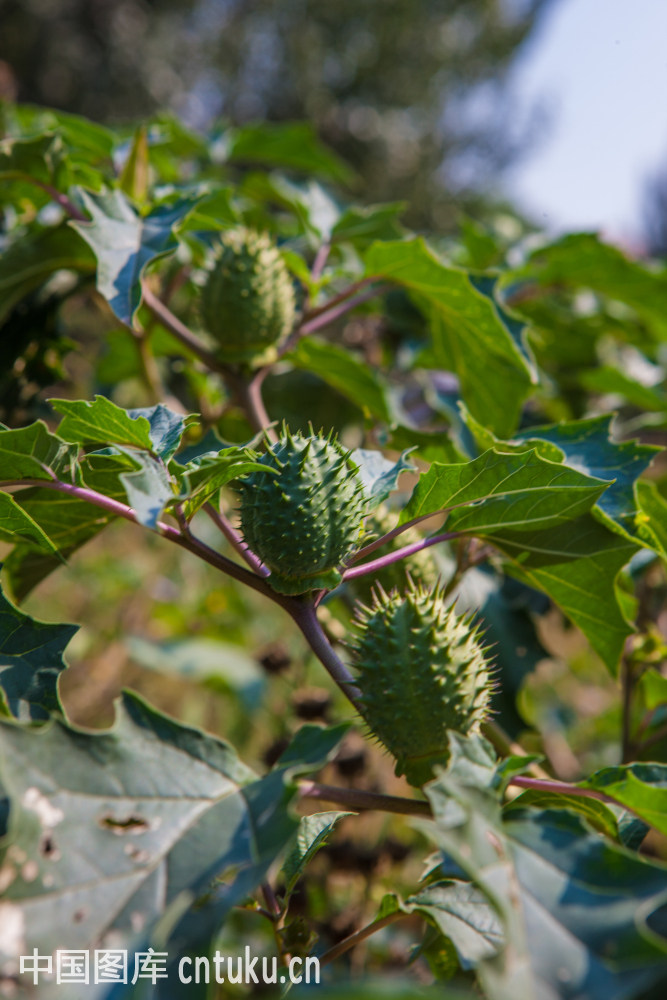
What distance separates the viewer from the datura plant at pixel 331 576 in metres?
0.74

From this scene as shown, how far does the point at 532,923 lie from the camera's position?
737 mm

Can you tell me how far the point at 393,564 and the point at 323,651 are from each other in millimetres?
332

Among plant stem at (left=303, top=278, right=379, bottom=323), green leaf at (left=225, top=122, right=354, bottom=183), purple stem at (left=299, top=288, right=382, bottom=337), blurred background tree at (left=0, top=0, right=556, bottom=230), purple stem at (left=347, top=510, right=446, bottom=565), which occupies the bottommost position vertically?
blurred background tree at (left=0, top=0, right=556, bottom=230)

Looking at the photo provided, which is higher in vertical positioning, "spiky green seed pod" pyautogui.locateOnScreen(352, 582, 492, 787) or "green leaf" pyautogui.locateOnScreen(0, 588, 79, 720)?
"spiky green seed pod" pyautogui.locateOnScreen(352, 582, 492, 787)

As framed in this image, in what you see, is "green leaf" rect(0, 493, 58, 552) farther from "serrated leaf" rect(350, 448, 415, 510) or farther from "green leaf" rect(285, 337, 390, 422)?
"green leaf" rect(285, 337, 390, 422)

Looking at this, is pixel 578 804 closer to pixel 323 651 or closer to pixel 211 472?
pixel 323 651

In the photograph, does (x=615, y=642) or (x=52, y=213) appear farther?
(x=52, y=213)

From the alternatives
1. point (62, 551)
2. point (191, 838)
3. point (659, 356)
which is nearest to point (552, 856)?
point (191, 838)

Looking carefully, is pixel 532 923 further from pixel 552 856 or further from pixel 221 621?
pixel 221 621

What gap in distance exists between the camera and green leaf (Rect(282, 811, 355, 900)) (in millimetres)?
995

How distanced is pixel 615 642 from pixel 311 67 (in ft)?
39.9

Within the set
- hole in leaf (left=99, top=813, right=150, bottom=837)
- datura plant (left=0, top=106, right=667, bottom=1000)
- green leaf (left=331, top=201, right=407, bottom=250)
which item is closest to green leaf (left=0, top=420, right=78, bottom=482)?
Answer: datura plant (left=0, top=106, right=667, bottom=1000)

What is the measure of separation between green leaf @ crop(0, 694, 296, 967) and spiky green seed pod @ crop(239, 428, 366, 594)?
0.76 ft

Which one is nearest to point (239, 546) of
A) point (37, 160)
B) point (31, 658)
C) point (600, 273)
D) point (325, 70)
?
point (31, 658)
